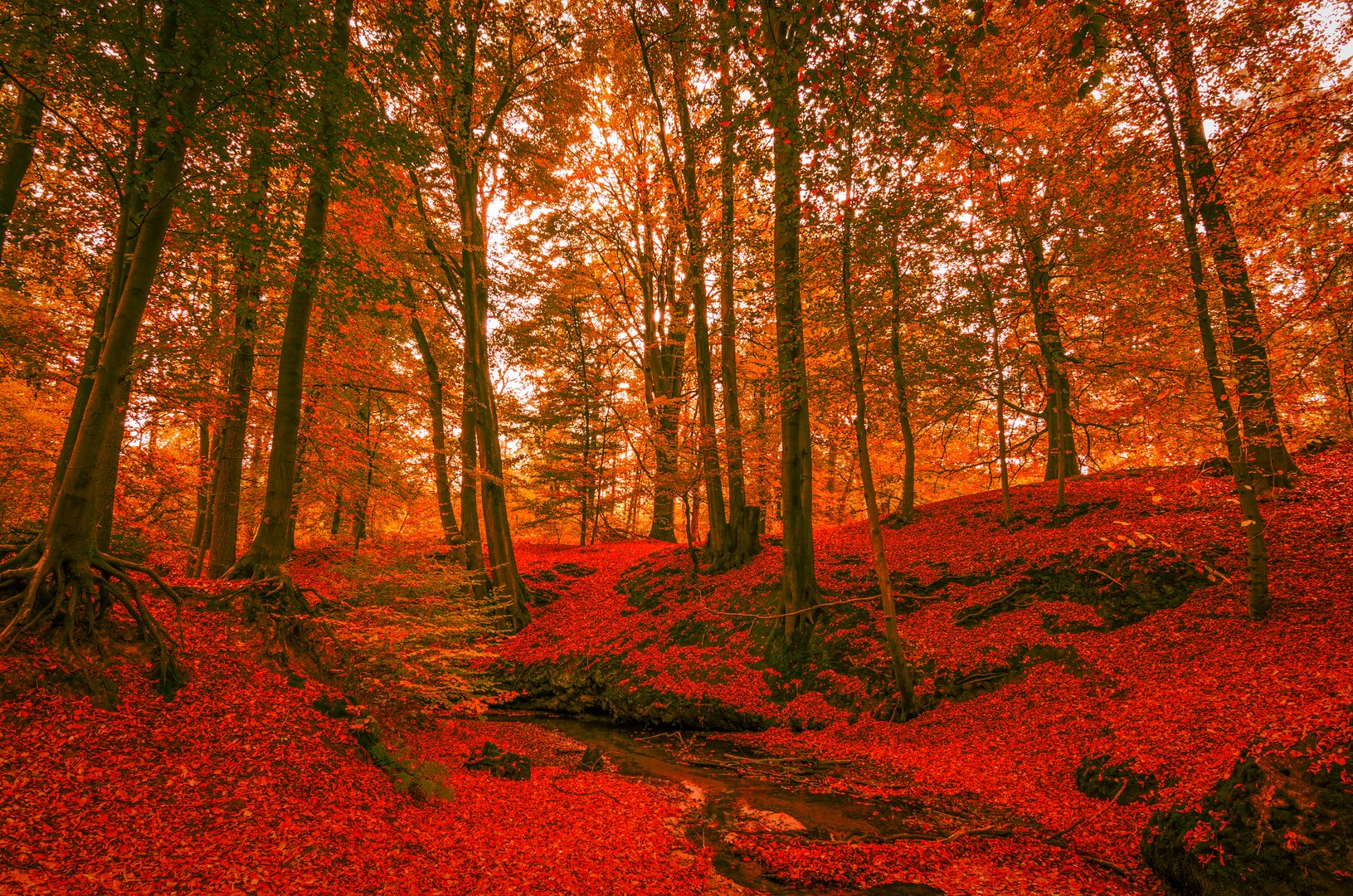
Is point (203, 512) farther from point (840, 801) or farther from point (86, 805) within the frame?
point (840, 801)

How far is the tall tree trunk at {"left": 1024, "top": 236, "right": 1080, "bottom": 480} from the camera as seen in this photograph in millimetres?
10523

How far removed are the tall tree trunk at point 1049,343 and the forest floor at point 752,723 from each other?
6.58 feet

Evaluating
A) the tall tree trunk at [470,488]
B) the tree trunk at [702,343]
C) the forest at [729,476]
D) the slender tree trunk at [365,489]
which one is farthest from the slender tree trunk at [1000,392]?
the slender tree trunk at [365,489]

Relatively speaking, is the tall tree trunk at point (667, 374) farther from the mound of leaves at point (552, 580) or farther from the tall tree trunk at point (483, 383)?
the tall tree trunk at point (483, 383)

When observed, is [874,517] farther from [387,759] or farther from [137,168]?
[137,168]

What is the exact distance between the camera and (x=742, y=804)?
7113 millimetres

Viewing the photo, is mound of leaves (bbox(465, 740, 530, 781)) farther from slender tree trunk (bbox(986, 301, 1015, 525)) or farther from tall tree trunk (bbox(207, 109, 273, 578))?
slender tree trunk (bbox(986, 301, 1015, 525))

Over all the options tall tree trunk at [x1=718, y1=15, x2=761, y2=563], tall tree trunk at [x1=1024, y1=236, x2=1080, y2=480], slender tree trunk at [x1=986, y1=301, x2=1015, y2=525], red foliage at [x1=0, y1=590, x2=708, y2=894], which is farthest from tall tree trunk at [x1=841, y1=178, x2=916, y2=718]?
slender tree trunk at [x1=986, y1=301, x2=1015, y2=525]

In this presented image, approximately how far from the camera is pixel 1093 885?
4.73m

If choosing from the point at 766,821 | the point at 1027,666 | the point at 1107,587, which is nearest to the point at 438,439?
the point at 766,821

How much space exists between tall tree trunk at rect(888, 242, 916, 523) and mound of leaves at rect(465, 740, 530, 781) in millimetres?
9247

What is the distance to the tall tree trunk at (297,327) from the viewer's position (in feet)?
18.9

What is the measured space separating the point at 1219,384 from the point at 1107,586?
3668 mm

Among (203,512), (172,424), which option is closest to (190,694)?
(172,424)
